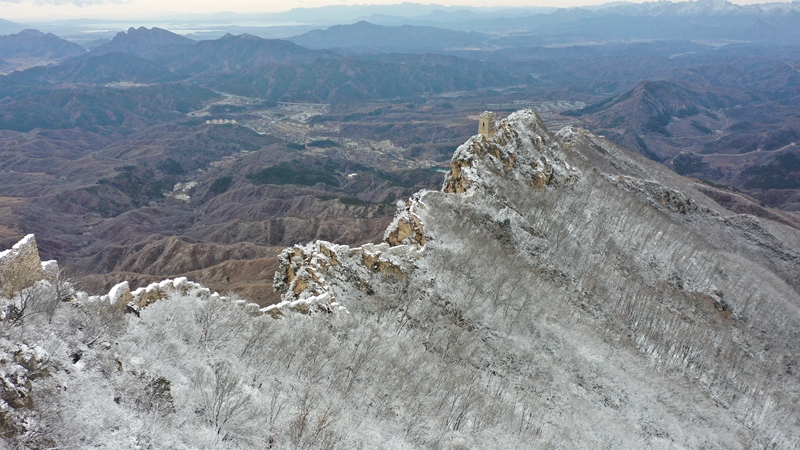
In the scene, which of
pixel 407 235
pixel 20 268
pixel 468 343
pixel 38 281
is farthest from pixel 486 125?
pixel 20 268

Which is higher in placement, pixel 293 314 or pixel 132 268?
pixel 293 314

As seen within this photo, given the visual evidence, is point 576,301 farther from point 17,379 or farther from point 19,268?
point 19,268

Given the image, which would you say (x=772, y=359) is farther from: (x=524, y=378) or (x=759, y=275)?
(x=524, y=378)

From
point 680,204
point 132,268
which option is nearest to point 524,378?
point 680,204

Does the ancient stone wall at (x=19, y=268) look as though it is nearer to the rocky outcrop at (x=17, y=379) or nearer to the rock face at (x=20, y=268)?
the rock face at (x=20, y=268)

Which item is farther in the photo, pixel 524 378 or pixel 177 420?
pixel 524 378

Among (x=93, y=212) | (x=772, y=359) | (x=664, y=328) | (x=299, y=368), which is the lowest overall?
(x=93, y=212)

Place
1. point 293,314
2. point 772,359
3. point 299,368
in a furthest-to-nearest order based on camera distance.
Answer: point 772,359, point 293,314, point 299,368
